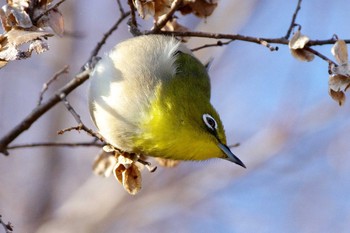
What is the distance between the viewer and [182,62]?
3037 millimetres

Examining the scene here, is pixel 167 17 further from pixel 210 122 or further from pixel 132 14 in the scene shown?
pixel 210 122

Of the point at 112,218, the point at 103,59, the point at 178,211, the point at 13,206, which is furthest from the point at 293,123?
the point at 103,59

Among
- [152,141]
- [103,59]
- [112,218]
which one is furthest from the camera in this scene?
[112,218]

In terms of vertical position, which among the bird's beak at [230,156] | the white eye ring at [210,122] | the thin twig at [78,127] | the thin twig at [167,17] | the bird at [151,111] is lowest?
the bird's beak at [230,156]

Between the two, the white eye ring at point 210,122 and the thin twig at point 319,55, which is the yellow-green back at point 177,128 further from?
the thin twig at point 319,55

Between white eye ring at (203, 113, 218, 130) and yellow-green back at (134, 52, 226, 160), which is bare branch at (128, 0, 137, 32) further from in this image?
white eye ring at (203, 113, 218, 130)

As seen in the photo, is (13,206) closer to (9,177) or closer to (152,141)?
(9,177)

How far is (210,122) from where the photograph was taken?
2.76 meters

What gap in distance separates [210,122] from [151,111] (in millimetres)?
263

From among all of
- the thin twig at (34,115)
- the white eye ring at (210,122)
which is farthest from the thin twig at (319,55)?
the thin twig at (34,115)

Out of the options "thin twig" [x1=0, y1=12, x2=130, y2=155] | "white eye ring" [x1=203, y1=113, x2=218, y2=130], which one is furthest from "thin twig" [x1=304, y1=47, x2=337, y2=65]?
"thin twig" [x1=0, y1=12, x2=130, y2=155]

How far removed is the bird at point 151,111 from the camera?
2691mm

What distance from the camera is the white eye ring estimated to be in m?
2.74

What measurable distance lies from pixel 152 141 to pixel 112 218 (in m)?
3.02
